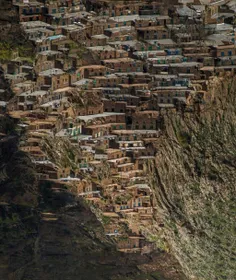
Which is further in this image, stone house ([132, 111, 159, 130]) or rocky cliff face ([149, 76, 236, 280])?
stone house ([132, 111, 159, 130])

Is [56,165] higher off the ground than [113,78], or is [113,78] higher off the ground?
[113,78]

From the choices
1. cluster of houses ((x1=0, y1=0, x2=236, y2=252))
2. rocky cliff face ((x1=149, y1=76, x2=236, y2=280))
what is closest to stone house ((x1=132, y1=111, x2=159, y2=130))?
cluster of houses ((x1=0, y1=0, x2=236, y2=252))

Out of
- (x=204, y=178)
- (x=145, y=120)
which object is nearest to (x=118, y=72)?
(x=145, y=120)

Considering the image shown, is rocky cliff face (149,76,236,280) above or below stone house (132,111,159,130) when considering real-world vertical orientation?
below

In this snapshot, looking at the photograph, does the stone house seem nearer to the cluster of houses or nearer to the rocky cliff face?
the cluster of houses

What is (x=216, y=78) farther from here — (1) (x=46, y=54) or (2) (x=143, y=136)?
(1) (x=46, y=54)

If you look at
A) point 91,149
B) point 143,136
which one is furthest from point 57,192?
point 143,136
